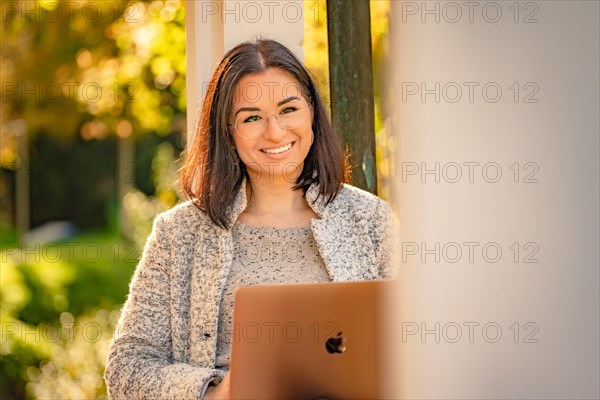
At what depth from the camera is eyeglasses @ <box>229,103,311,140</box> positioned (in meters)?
2.30

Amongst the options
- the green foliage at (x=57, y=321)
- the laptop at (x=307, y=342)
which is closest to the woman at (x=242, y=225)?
the laptop at (x=307, y=342)

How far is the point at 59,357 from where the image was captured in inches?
219

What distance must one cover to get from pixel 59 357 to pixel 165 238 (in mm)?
3468

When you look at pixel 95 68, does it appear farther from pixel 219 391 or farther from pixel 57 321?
pixel 219 391

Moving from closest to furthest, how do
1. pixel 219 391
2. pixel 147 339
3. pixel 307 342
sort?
pixel 307 342, pixel 219 391, pixel 147 339

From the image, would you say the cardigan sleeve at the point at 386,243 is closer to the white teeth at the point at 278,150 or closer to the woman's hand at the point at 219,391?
the white teeth at the point at 278,150

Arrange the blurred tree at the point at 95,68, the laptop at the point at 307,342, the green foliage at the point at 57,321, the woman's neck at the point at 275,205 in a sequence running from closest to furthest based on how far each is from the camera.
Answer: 1. the laptop at the point at 307,342
2. the woman's neck at the point at 275,205
3. the blurred tree at the point at 95,68
4. the green foliage at the point at 57,321

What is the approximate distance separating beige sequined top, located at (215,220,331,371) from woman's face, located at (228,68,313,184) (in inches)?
5.6

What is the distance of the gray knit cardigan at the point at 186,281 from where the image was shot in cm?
219

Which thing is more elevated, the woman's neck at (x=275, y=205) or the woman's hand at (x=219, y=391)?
the woman's neck at (x=275, y=205)

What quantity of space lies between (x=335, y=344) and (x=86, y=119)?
371 inches

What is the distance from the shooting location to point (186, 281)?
227cm
